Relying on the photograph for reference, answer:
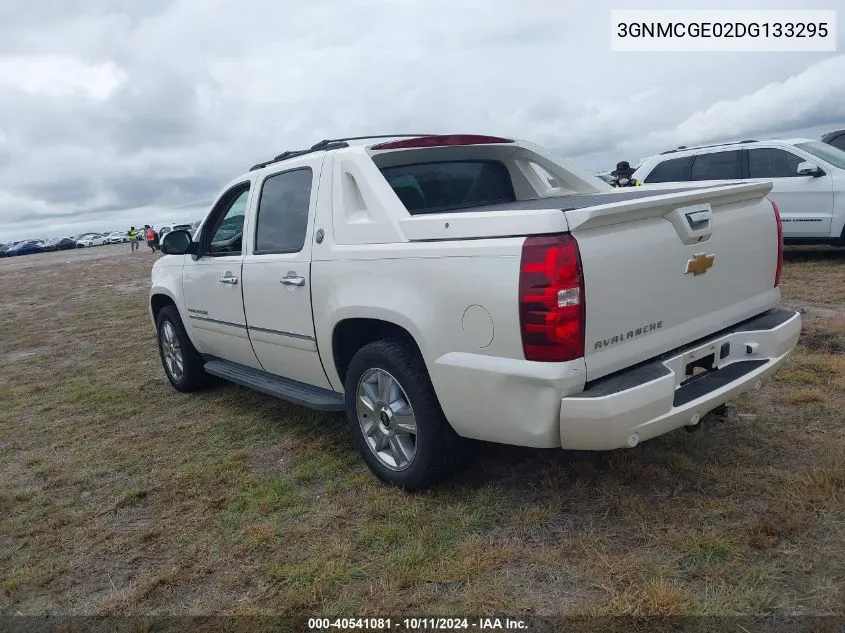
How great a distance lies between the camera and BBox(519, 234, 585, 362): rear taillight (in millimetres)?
2682

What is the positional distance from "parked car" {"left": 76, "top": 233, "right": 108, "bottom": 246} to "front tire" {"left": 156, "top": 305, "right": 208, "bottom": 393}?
6164 cm

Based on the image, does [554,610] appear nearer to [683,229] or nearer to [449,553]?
[449,553]

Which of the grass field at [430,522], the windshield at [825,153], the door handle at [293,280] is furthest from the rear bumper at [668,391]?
the windshield at [825,153]

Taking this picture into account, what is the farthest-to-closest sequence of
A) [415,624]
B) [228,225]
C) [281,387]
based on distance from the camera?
[228,225]
[281,387]
[415,624]

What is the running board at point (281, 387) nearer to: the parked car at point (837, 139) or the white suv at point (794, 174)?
the white suv at point (794, 174)

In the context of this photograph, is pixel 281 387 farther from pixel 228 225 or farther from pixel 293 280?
pixel 228 225

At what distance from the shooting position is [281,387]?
4441mm

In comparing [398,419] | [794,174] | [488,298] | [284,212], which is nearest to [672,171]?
[794,174]

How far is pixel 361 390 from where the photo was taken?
3703 mm

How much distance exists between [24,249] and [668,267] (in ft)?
218

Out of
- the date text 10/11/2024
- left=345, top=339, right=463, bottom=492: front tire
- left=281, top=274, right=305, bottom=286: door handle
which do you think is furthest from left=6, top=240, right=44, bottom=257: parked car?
the date text 10/11/2024

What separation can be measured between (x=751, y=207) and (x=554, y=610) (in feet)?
7.58

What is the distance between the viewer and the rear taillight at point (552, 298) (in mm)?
2682

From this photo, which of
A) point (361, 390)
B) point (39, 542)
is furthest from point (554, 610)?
point (39, 542)
